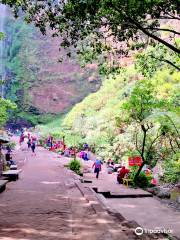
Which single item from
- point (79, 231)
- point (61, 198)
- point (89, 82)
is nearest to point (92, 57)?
point (61, 198)

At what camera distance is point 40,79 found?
3374 inches

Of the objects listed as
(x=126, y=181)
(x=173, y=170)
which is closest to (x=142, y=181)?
(x=126, y=181)

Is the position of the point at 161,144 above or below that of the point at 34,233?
above

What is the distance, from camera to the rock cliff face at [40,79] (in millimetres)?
82812

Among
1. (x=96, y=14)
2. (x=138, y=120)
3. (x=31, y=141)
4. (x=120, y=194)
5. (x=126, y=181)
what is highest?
(x=96, y=14)

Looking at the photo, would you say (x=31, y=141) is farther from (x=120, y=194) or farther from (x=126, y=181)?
(x=120, y=194)

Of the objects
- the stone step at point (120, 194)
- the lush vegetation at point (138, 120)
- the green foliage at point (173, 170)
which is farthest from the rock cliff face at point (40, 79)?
the stone step at point (120, 194)

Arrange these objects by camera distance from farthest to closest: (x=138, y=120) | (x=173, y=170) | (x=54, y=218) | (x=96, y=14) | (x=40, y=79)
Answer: (x=40, y=79) → (x=138, y=120) → (x=173, y=170) → (x=96, y=14) → (x=54, y=218)

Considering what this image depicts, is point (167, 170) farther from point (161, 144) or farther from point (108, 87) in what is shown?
point (108, 87)

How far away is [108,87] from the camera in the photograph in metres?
48.0

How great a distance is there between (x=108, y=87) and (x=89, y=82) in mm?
35742

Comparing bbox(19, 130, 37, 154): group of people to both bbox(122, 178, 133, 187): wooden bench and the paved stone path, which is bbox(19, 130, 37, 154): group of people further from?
the paved stone path

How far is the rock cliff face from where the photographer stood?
8281 centimetres

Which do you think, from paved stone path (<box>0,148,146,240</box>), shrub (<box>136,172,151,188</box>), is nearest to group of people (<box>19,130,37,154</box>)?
shrub (<box>136,172,151,188</box>)
